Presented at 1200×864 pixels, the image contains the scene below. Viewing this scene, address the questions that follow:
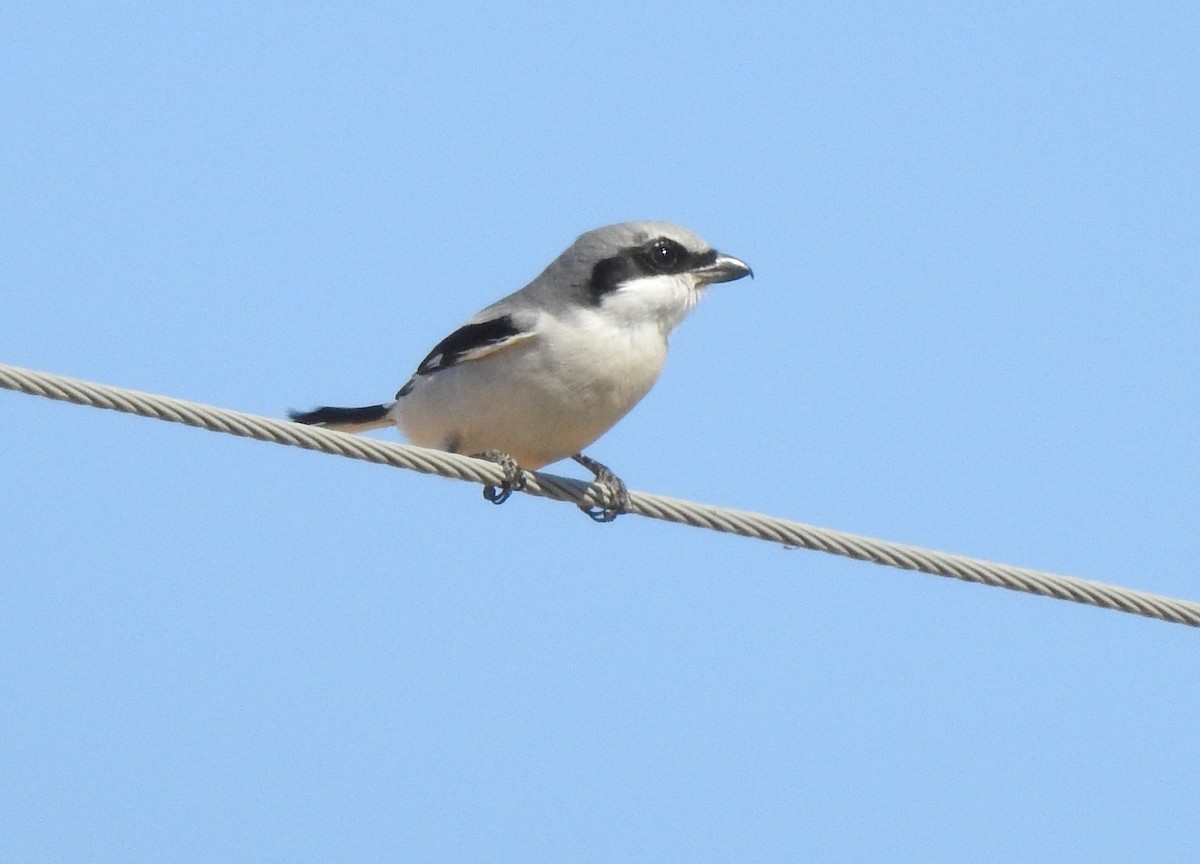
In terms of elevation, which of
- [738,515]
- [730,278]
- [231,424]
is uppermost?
[730,278]

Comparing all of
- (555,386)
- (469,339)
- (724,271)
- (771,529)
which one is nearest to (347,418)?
(469,339)

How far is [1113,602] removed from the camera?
5.76 metres

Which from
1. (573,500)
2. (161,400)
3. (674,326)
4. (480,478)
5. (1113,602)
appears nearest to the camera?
(161,400)

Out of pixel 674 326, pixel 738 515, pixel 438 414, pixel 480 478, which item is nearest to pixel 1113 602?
pixel 738 515

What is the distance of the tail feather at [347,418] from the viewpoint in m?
9.03

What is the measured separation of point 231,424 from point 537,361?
7.64 feet

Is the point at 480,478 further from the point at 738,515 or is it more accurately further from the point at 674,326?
the point at 674,326

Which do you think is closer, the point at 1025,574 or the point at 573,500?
the point at 1025,574

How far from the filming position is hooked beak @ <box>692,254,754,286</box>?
801 centimetres

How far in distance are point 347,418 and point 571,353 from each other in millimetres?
1949

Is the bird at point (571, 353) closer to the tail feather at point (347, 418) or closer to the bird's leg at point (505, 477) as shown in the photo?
the bird's leg at point (505, 477)

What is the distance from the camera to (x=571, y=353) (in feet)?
Answer: 24.9

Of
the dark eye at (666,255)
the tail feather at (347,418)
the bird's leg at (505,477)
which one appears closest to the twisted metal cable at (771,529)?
the bird's leg at (505,477)

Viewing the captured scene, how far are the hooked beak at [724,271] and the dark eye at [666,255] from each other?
9 centimetres
